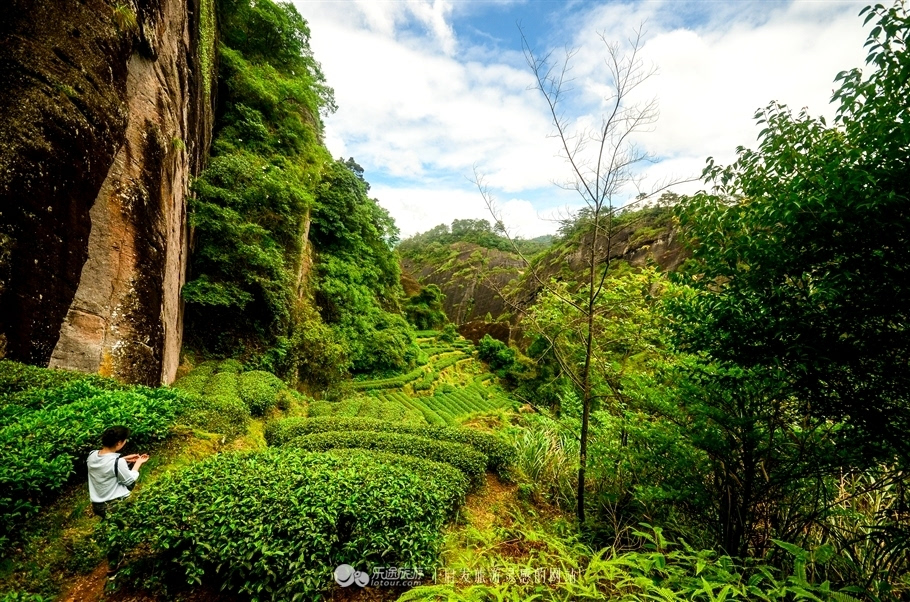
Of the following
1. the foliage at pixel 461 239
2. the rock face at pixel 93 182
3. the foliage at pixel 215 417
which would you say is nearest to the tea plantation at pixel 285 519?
the foliage at pixel 215 417

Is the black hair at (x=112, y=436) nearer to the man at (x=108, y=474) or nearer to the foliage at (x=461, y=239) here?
the man at (x=108, y=474)

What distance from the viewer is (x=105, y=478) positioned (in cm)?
306

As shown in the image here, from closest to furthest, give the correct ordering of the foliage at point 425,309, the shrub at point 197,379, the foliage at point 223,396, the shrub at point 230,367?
1. the foliage at point 223,396
2. the shrub at point 197,379
3. the shrub at point 230,367
4. the foliage at point 425,309

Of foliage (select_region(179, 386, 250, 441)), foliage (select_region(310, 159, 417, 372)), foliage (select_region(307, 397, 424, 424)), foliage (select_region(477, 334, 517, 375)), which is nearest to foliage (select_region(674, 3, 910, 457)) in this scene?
foliage (select_region(179, 386, 250, 441))

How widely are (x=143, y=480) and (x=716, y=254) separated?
20.4 feet

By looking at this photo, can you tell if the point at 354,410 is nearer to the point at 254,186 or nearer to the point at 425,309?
the point at 254,186

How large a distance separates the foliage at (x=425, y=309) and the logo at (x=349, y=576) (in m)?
24.9

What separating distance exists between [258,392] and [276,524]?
19.2 feet

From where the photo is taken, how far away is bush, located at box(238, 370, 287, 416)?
7.45m

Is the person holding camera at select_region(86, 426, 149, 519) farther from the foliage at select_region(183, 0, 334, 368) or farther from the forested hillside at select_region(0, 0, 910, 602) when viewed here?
the foliage at select_region(183, 0, 334, 368)

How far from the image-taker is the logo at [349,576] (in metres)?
2.78

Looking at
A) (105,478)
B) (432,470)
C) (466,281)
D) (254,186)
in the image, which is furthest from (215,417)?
(466,281)

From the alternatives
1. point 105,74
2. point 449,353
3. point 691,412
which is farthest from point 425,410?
point 105,74

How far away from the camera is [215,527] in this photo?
2656 millimetres
